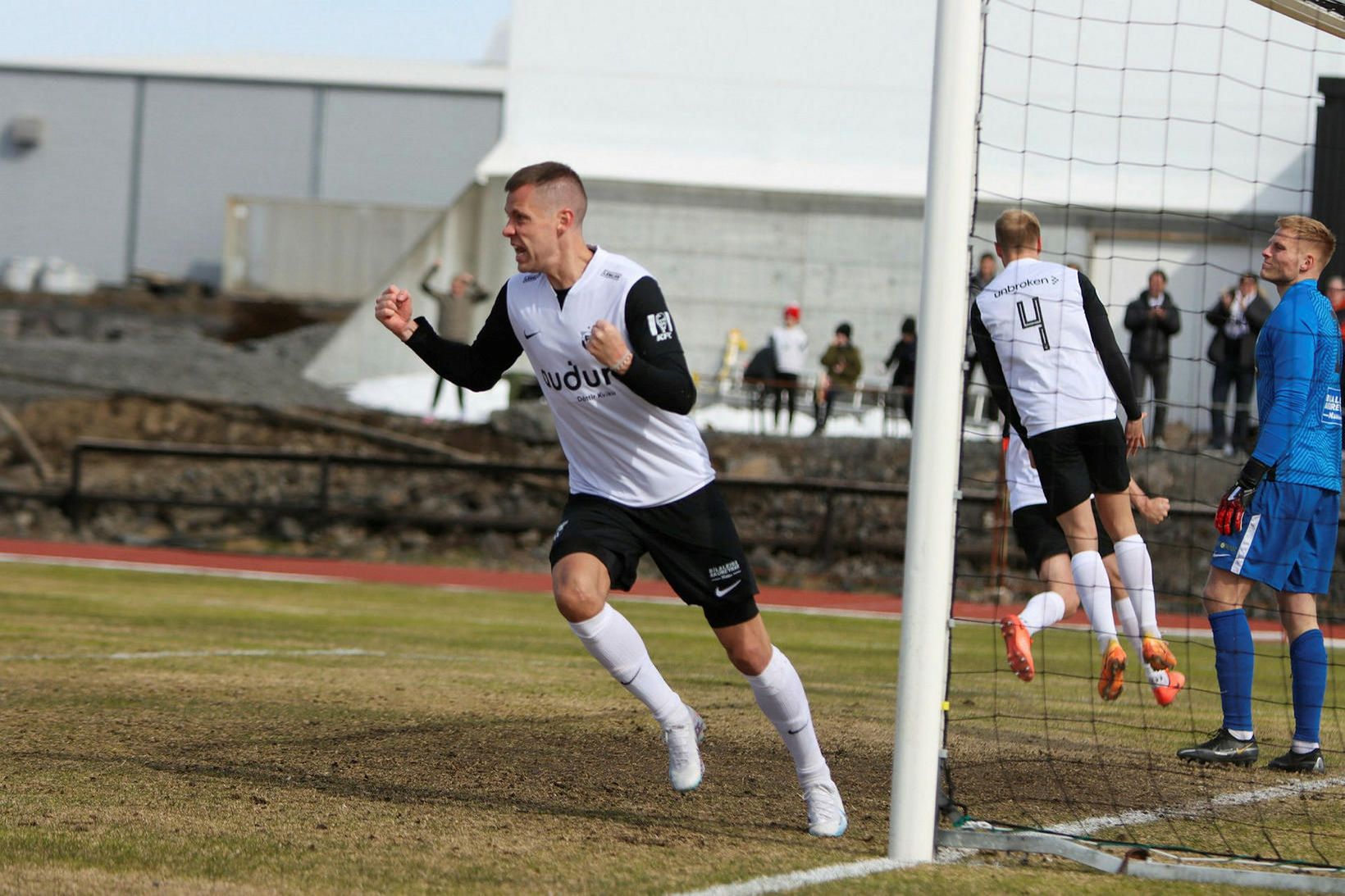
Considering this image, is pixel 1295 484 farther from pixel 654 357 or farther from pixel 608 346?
pixel 608 346

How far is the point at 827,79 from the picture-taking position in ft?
108

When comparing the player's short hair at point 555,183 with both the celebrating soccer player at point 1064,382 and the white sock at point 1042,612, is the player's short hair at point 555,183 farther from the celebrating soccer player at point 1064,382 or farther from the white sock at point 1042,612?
the white sock at point 1042,612

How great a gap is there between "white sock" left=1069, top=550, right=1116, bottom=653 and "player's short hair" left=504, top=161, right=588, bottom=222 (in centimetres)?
369

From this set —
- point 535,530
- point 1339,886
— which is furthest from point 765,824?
point 535,530

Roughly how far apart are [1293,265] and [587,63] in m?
28.0

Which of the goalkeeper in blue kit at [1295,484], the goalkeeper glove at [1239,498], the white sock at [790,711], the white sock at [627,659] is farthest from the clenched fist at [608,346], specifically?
the goalkeeper in blue kit at [1295,484]

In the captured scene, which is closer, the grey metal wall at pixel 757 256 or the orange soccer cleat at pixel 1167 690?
the orange soccer cleat at pixel 1167 690

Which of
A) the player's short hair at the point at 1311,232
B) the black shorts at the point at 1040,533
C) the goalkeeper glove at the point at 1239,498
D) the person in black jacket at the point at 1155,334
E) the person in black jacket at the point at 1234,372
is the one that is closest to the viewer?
the goalkeeper glove at the point at 1239,498

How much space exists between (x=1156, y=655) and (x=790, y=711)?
3.02 m

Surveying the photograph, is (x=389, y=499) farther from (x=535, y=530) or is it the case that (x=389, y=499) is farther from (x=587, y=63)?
(x=587, y=63)

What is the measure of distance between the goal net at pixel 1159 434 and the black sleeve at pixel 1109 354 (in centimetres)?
28

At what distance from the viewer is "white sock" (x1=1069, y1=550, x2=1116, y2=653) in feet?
25.0

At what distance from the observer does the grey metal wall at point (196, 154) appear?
49188 millimetres

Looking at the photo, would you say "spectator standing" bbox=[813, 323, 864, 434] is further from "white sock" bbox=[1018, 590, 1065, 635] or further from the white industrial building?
"white sock" bbox=[1018, 590, 1065, 635]
